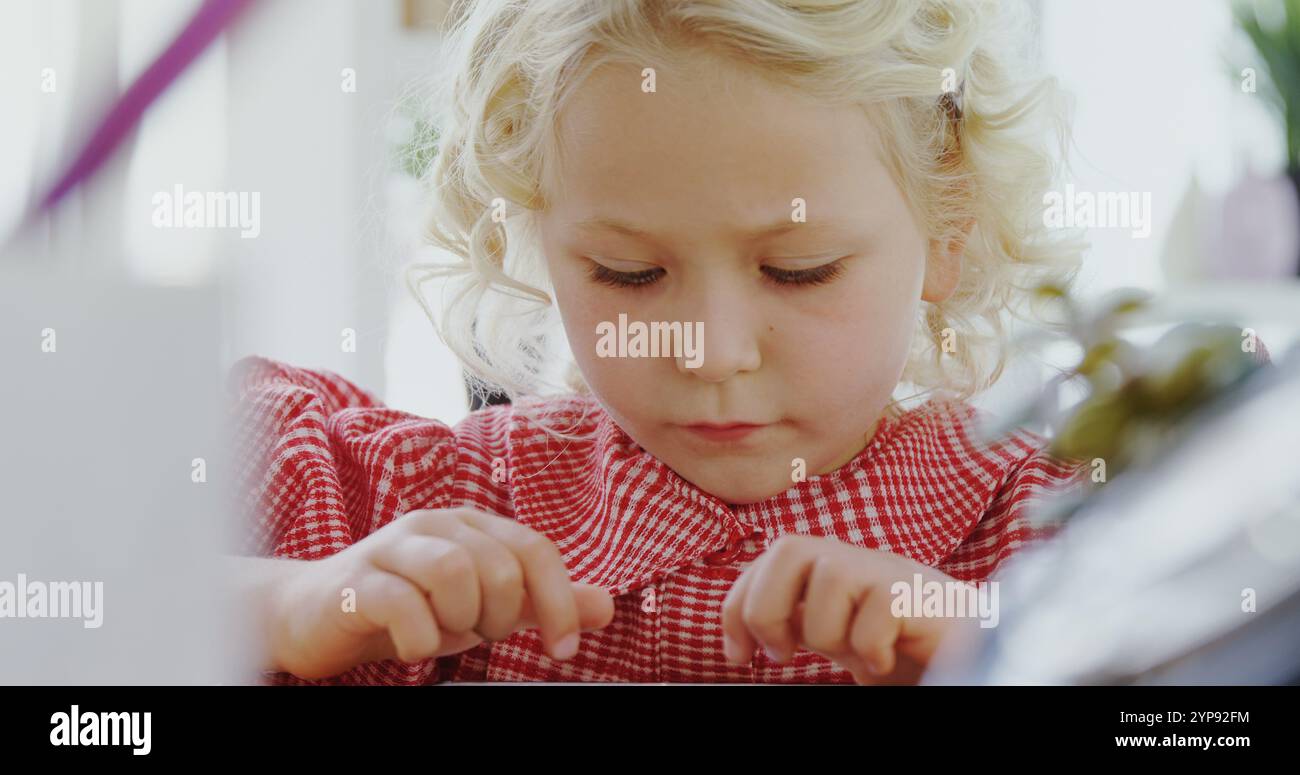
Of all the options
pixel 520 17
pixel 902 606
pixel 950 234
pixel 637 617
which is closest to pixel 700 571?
pixel 637 617

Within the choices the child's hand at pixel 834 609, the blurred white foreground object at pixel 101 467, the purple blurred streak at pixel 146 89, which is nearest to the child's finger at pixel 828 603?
the child's hand at pixel 834 609

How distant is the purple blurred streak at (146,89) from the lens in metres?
0.81

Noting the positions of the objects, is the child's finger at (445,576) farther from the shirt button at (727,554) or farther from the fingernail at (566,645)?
the shirt button at (727,554)

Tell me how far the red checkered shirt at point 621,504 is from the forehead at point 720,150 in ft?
0.69

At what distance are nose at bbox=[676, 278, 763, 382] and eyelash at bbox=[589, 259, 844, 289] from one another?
2cm

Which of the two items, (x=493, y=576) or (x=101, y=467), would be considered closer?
(x=493, y=576)

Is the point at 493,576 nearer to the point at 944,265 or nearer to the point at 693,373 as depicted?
the point at 693,373

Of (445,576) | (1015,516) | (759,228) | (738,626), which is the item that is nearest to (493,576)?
(445,576)

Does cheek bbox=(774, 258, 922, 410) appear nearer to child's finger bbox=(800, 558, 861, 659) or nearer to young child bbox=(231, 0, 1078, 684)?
young child bbox=(231, 0, 1078, 684)

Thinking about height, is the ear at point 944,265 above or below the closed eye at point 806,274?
above

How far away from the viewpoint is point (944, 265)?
0.87 metres

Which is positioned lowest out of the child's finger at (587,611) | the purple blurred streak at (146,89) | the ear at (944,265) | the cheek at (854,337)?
the child's finger at (587,611)

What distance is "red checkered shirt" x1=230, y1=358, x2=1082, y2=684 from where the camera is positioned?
2.71ft

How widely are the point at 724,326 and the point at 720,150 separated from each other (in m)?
0.11
